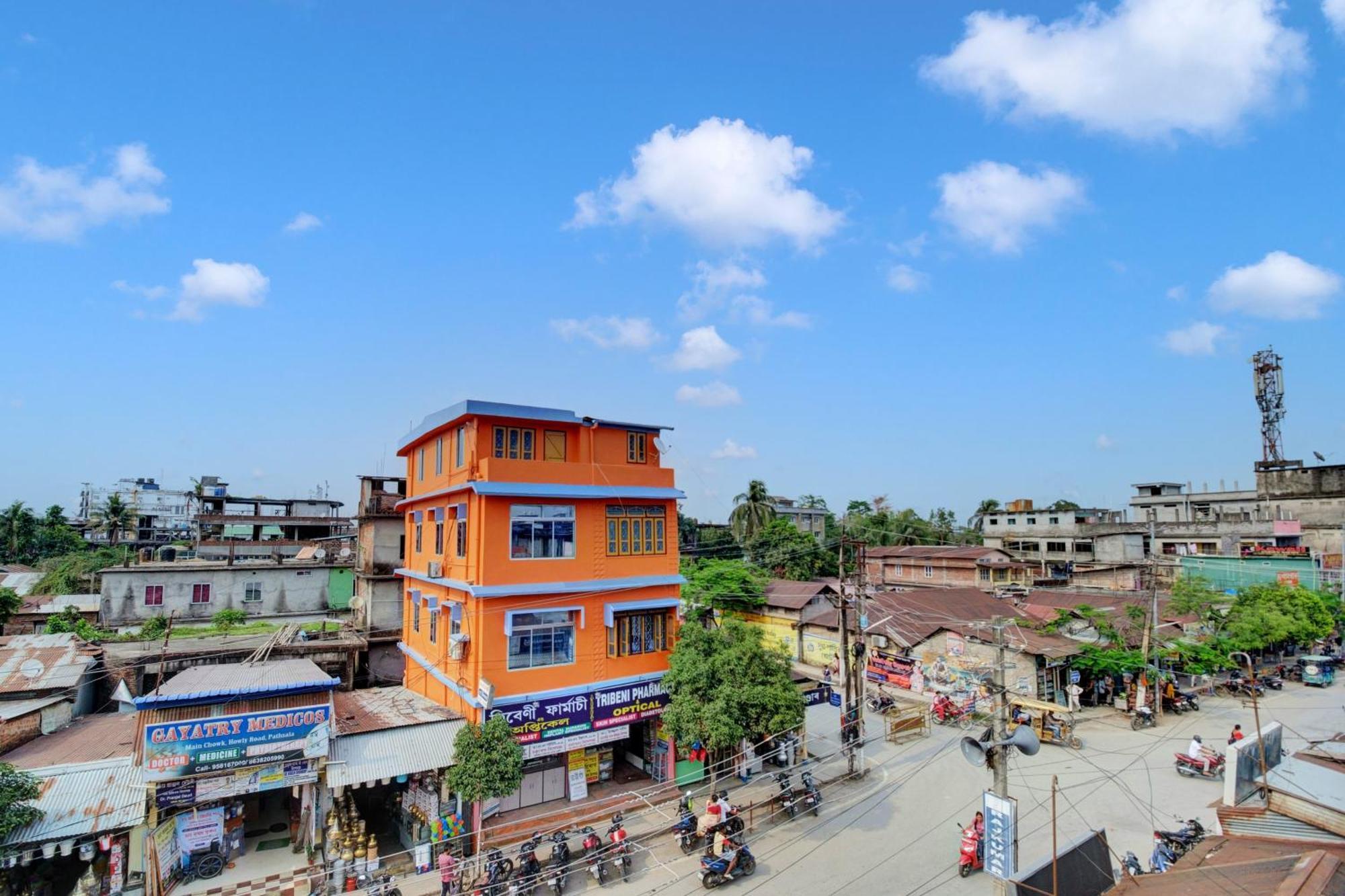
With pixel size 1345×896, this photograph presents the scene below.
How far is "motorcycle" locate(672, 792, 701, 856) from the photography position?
1739cm

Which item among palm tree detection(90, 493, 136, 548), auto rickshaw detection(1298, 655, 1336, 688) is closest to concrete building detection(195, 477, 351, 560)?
palm tree detection(90, 493, 136, 548)

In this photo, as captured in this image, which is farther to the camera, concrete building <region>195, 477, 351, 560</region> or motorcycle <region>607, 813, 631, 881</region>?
concrete building <region>195, 477, 351, 560</region>

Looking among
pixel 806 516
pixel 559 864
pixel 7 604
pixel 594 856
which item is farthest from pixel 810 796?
pixel 806 516

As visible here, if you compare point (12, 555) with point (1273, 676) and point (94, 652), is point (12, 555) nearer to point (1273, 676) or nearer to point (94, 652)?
point (94, 652)

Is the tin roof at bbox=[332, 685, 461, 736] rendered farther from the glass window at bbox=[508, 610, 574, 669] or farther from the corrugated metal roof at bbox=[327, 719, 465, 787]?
the glass window at bbox=[508, 610, 574, 669]

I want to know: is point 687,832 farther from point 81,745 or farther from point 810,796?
point 81,745

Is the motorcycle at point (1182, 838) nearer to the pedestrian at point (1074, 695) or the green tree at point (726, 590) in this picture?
the pedestrian at point (1074, 695)

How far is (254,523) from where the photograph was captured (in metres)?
60.0

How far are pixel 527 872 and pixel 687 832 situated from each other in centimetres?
404

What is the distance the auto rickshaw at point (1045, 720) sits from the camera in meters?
25.3

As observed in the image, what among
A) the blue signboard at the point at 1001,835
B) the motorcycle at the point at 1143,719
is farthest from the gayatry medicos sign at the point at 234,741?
the motorcycle at the point at 1143,719

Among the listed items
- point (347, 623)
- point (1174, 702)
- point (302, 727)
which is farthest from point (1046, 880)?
point (347, 623)

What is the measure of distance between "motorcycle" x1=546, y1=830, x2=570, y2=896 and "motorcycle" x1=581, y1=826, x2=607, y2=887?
1.51ft

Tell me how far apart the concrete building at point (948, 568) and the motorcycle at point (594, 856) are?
37608mm
